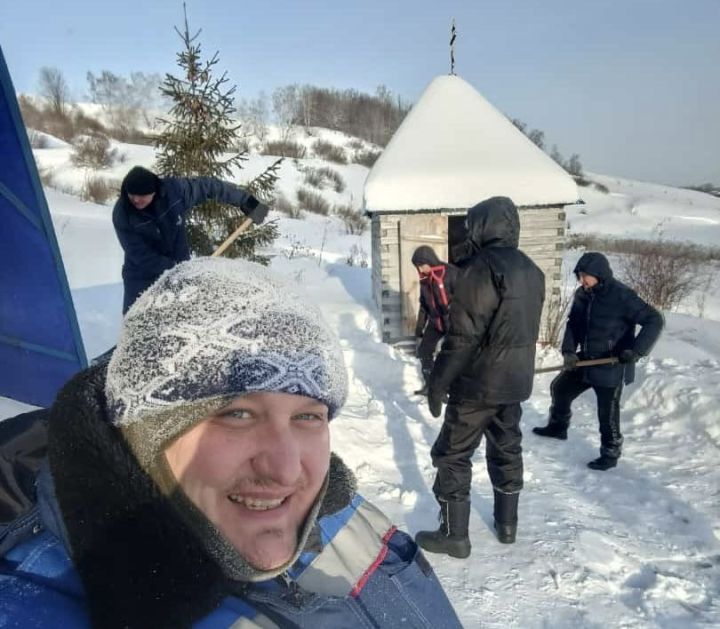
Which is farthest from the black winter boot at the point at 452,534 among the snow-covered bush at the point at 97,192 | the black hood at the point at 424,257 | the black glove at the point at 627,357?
the snow-covered bush at the point at 97,192

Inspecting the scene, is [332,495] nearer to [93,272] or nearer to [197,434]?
[197,434]

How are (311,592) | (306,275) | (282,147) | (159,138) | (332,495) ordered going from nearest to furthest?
(311,592) → (332,495) → (159,138) → (306,275) → (282,147)

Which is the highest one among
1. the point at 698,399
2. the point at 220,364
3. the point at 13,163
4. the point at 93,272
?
the point at 13,163

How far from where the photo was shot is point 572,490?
12.9ft

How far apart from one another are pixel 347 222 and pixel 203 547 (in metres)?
27.0

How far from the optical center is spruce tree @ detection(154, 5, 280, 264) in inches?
233

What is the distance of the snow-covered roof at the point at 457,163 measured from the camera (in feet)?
23.9

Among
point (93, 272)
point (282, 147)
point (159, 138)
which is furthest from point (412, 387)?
point (282, 147)

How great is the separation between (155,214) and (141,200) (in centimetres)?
17

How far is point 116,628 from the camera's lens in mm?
718

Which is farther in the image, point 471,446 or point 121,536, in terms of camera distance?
point 471,446

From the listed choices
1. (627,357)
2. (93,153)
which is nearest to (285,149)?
(93,153)

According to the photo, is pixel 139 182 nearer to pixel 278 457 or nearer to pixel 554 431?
pixel 278 457

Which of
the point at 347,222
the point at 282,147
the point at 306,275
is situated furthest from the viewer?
the point at 282,147
